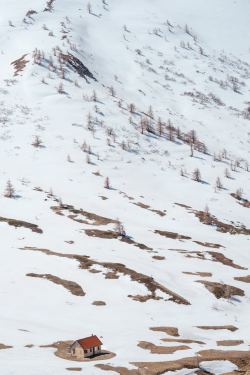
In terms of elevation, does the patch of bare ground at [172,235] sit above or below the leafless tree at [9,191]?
above

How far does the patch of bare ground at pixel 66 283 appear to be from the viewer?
73062 millimetres

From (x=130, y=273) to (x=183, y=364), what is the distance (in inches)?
1248

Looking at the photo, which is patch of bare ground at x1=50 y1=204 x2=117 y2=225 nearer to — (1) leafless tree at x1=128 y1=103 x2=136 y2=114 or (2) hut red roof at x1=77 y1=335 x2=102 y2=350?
(2) hut red roof at x1=77 y1=335 x2=102 y2=350

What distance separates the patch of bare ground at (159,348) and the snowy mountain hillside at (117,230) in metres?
0.22

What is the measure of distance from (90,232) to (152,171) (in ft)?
154

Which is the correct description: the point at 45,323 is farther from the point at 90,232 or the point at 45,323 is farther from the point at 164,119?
the point at 164,119

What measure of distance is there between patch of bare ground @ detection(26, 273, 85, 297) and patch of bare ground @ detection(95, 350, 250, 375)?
23.1 meters

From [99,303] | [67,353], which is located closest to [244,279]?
[99,303]

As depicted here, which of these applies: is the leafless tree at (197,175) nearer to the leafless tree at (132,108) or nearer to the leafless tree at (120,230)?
the leafless tree at (132,108)

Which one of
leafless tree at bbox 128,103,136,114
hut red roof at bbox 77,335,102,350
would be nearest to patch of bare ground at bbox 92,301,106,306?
hut red roof at bbox 77,335,102,350

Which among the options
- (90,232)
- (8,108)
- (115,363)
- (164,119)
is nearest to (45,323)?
(115,363)

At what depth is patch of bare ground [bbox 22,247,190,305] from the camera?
2970 inches

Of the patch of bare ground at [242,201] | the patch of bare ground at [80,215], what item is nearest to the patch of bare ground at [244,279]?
the patch of bare ground at [80,215]

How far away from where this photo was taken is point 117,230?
102 metres
